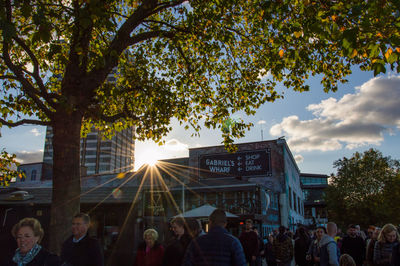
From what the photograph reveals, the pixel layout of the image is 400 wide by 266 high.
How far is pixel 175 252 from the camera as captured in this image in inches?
211

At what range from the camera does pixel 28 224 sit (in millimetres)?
3730

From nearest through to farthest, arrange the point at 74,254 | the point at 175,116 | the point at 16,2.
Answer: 1. the point at 74,254
2. the point at 16,2
3. the point at 175,116

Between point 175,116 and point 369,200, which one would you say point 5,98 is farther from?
point 369,200

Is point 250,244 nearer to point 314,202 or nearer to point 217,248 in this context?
point 217,248

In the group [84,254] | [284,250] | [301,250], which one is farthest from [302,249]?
[84,254]

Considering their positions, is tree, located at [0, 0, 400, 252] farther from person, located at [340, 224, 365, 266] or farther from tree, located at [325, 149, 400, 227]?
tree, located at [325, 149, 400, 227]

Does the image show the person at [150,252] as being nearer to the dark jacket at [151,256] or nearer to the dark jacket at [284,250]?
the dark jacket at [151,256]

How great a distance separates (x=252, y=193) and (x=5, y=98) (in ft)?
59.4

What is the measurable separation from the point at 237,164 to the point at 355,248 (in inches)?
946

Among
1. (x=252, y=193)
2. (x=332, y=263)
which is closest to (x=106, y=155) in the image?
(x=252, y=193)

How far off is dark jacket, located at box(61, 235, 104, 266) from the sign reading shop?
28415 mm

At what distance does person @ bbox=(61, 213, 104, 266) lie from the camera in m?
4.25

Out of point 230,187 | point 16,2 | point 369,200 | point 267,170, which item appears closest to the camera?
point 16,2

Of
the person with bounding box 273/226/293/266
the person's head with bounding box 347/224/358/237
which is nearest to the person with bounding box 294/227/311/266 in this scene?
the person with bounding box 273/226/293/266
